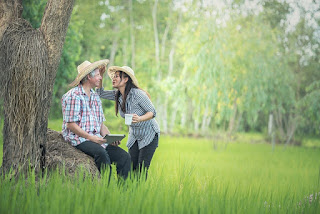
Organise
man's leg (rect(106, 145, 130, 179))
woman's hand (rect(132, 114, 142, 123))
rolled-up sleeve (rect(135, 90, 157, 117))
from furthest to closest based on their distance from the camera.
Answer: rolled-up sleeve (rect(135, 90, 157, 117))
woman's hand (rect(132, 114, 142, 123))
man's leg (rect(106, 145, 130, 179))

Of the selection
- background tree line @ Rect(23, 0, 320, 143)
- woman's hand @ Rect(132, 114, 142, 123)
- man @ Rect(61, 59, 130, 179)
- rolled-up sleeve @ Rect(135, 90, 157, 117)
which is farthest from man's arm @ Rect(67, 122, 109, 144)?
background tree line @ Rect(23, 0, 320, 143)

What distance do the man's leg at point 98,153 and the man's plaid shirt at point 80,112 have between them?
12 cm

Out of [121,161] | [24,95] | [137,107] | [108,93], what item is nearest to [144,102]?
[137,107]

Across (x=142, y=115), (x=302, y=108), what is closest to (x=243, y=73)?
(x=302, y=108)

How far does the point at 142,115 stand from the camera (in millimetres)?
5137

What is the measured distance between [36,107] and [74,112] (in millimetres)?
406

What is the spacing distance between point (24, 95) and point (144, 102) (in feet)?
4.75

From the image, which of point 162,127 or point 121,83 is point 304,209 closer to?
point 121,83

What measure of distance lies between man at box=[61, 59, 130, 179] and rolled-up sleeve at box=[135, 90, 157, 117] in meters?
0.54

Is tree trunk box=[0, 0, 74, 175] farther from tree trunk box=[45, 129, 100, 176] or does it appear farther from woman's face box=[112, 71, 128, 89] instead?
woman's face box=[112, 71, 128, 89]

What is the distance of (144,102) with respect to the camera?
16.7 feet

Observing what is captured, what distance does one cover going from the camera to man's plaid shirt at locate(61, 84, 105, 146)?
4.53 metres

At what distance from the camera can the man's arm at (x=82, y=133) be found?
4512 mm

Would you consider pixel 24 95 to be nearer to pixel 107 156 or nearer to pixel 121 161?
pixel 107 156
